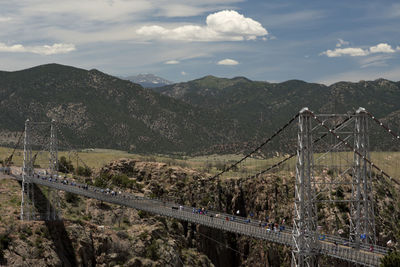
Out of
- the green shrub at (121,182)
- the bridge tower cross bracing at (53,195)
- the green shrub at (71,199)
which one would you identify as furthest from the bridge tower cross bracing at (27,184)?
the green shrub at (121,182)

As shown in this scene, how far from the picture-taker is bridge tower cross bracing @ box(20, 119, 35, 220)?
64.0 metres

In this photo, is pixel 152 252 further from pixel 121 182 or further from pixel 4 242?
pixel 121 182

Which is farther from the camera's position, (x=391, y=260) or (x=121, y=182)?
(x=121, y=182)

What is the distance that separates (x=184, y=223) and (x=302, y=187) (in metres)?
47.5

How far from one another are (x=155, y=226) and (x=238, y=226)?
20.3 metres

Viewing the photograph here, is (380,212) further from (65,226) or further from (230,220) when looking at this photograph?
(65,226)

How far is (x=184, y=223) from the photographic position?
9056cm

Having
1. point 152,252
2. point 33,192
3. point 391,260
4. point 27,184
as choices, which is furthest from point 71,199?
point 391,260

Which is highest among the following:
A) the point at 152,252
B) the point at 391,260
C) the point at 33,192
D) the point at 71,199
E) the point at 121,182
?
the point at 33,192

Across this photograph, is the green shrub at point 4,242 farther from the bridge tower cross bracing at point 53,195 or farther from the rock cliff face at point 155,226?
the bridge tower cross bracing at point 53,195

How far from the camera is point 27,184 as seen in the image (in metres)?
66.8

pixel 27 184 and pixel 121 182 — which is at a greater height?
pixel 27 184

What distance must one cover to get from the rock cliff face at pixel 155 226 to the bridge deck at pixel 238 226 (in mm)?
5086

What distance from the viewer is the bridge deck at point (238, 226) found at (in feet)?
151
